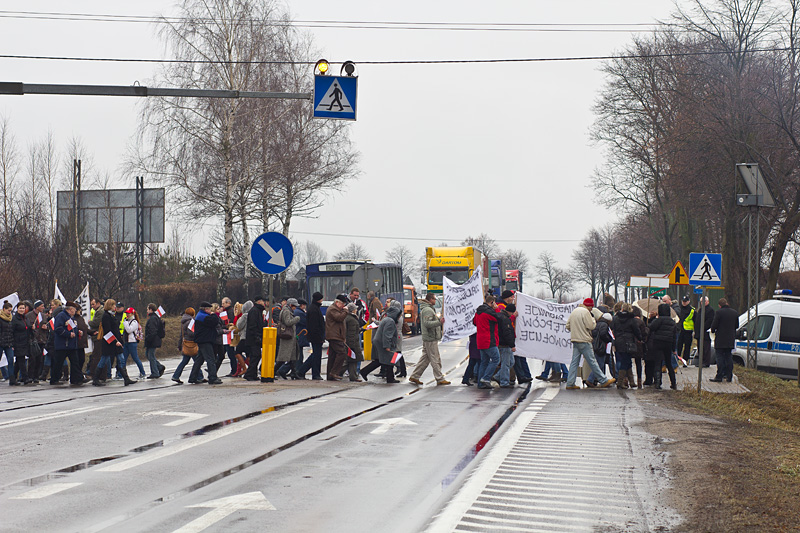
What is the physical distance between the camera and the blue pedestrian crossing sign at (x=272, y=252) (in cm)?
1844

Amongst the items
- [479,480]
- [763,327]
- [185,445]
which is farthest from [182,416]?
[763,327]

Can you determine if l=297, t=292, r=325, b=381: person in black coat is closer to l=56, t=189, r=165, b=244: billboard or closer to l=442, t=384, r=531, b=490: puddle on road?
→ l=442, t=384, r=531, b=490: puddle on road

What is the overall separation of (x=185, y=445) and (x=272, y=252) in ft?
27.7

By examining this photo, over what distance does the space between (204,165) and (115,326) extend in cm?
2568

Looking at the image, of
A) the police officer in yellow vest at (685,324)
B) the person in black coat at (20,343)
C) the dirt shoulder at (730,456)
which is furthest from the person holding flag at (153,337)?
the police officer in yellow vest at (685,324)

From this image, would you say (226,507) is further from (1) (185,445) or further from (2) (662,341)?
(2) (662,341)

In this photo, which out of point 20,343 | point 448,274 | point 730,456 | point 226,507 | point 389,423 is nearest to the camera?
point 226,507

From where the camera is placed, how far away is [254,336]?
1955 cm

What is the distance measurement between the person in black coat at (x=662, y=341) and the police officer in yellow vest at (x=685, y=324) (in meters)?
6.89

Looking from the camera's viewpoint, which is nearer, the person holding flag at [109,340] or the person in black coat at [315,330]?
the person holding flag at [109,340]

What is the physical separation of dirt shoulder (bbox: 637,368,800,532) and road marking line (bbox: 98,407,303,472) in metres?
5.07

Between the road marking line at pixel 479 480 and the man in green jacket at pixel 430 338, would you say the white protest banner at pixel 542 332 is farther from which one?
the road marking line at pixel 479 480

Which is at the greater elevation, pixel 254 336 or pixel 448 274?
pixel 448 274

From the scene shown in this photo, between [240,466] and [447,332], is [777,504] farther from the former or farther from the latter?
[447,332]
